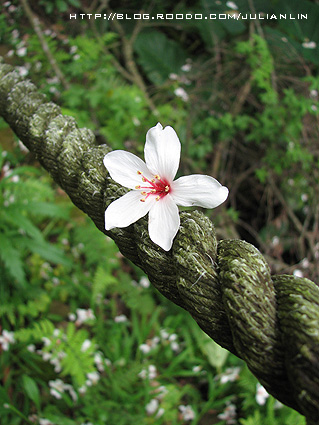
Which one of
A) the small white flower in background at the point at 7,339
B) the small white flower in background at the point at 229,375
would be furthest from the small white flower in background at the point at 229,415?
the small white flower in background at the point at 7,339

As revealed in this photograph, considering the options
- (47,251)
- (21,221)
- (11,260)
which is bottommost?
(47,251)

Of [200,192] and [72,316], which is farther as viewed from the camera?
[72,316]

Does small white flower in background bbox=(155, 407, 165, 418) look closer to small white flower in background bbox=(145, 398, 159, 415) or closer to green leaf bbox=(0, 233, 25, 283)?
small white flower in background bbox=(145, 398, 159, 415)

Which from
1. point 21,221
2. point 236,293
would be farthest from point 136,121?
point 236,293

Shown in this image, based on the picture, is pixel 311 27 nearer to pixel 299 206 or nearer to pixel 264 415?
pixel 299 206

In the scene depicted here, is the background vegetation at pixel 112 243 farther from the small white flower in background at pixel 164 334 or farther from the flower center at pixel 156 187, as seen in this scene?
the flower center at pixel 156 187

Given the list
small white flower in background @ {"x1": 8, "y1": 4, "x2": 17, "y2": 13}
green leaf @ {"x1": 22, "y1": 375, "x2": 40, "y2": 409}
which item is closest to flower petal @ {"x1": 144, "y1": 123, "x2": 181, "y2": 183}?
green leaf @ {"x1": 22, "y1": 375, "x2": 40, "y2": 409}

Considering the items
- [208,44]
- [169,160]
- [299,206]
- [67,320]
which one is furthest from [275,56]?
[169,160]

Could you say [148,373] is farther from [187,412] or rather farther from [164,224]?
[164,224]
